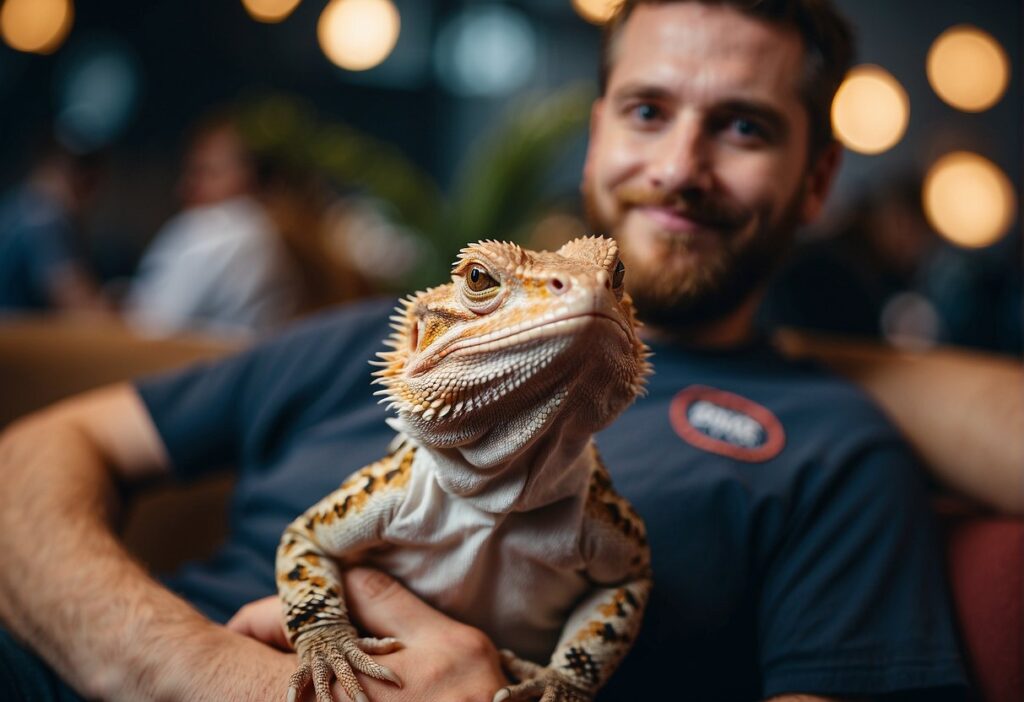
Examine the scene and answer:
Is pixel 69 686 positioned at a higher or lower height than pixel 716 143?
lower

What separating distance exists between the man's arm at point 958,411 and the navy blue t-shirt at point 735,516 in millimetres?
193

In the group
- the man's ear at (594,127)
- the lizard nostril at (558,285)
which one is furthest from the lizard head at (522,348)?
the man's ear at (594,127)

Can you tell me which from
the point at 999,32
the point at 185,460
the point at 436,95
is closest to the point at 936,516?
the point at 185,460

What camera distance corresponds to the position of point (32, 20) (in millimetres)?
4648

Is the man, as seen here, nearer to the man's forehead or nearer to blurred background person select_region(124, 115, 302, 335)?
the man's forehead

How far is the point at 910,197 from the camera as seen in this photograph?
4684mm

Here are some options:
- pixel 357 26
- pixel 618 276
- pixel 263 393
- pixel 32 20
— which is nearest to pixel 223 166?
pixel 357 26

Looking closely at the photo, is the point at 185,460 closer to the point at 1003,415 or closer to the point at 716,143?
the point at 716,143

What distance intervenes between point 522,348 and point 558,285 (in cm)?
6

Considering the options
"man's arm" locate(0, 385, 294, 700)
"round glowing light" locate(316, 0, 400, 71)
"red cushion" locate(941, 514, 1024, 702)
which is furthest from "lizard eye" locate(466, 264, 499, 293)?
"round glowing light" locate(316, 0, 400, 71)

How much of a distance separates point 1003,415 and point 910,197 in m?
3.63

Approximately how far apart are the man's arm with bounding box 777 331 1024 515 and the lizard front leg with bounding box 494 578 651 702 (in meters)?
0.86

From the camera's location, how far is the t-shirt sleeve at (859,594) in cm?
113

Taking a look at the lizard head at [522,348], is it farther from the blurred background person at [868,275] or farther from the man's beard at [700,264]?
the blurred background person at [868,275]
